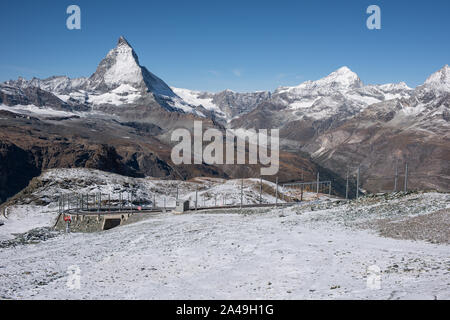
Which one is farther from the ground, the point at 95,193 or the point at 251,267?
the point at 251,267

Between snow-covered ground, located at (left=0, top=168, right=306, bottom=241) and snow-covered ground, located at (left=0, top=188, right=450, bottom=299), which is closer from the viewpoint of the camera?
snow-covered ground, located at (left=0, top=188, right=450, bottom=299)

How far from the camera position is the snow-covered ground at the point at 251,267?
16547 mm

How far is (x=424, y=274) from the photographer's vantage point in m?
17.0

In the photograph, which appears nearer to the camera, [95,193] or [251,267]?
[251,267]

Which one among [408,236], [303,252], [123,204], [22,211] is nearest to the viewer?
[303,252]

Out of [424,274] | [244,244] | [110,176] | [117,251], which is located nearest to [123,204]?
[110,176]

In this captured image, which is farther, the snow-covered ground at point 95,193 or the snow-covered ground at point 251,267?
the snow-covered ground at point 95,193

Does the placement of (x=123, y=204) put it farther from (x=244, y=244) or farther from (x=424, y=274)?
(x=424, y=274)

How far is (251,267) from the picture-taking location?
69.1ft

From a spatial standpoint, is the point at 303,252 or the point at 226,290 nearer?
the point at 226,290

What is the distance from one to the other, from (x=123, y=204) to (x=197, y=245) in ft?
222

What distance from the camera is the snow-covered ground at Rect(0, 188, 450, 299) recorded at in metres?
16.5
